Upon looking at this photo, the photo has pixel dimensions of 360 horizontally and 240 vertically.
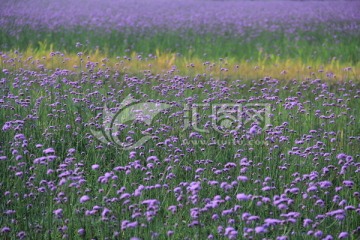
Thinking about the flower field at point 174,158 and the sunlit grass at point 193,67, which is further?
the sunlit grass at point 193,67

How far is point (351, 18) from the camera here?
1559 centimetres

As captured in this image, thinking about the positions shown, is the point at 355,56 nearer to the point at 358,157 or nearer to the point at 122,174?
the point at 358,157

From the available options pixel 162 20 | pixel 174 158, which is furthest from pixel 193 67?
pixel 162 20

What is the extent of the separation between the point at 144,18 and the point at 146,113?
10274 millimetres

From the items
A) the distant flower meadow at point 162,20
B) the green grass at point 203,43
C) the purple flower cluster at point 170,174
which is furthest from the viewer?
the distant flower meadow at point 162,20

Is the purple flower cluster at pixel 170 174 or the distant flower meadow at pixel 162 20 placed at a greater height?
the distant flower meadow at pixel 162 20

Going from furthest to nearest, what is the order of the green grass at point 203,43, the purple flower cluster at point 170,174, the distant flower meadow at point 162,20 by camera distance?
the distant flower meadow at point 162,20
the green grass at point 203,43
the purple flower cluster at point 170,174

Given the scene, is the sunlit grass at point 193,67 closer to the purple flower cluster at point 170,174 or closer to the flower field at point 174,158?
the flower field at point 174,158

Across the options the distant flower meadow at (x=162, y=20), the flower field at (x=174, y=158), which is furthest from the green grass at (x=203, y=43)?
the flower field at (x=174, y=158)

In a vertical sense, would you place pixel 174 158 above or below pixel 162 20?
below

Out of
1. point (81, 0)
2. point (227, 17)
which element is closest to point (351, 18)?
point (227, 17)

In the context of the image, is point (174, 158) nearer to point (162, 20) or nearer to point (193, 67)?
point (193, 67)

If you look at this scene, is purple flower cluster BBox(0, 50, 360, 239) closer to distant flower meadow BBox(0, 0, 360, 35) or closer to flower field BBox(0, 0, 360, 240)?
flower field BBox(0, 0, 360, 240)

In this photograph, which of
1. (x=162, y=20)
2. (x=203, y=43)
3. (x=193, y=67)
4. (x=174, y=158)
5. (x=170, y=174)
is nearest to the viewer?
(x=170, y=174)
